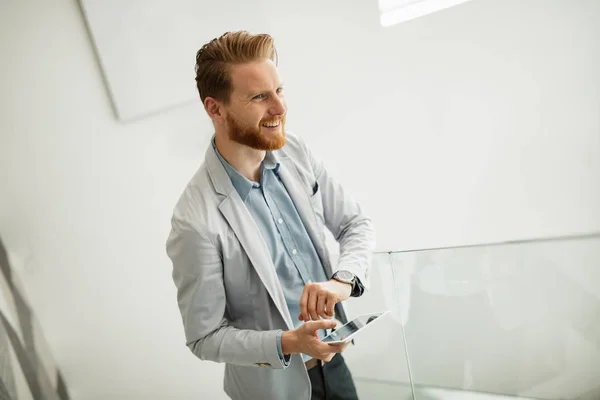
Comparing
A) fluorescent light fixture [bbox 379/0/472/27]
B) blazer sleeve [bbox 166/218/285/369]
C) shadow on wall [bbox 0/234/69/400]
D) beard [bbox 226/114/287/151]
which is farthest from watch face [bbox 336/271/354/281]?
shadow on wall [bbox 0/234/69/400]

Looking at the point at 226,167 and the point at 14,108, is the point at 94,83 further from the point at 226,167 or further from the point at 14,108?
the point at 226,167

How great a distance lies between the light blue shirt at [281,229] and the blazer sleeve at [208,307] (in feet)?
0.54

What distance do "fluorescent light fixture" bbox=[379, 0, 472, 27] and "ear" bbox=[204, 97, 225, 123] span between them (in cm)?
121

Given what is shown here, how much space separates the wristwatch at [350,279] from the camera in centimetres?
133

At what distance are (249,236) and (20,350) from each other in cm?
158

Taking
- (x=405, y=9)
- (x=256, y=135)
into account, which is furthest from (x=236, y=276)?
(x=405, y=9)

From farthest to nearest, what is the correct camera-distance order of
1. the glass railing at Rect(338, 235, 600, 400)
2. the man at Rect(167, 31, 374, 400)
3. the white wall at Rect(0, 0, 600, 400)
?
the white wall at Rect(0, 0, 600, 400) → the glass railing at Rect(338, 235, 600, 400) → the man at Rect(167, 31, 374, 400)

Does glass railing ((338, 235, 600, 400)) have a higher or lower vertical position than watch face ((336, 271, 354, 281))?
lower

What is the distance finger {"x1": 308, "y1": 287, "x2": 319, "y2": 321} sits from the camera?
48.0 inches

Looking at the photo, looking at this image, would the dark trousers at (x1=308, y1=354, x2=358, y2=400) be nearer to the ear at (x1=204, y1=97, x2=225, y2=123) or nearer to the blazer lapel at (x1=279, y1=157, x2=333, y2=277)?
the blazer lapel at (x1=279, y1=157, x2=333, y2=277)

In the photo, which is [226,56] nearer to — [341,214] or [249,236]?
[249,236]

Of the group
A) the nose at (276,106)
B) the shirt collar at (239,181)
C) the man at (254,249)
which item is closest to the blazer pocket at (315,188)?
the man at (254,249)

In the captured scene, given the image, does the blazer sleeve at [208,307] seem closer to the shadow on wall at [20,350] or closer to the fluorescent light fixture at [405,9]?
the shadow on wall at [20,350]

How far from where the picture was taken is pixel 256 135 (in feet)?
4.27
